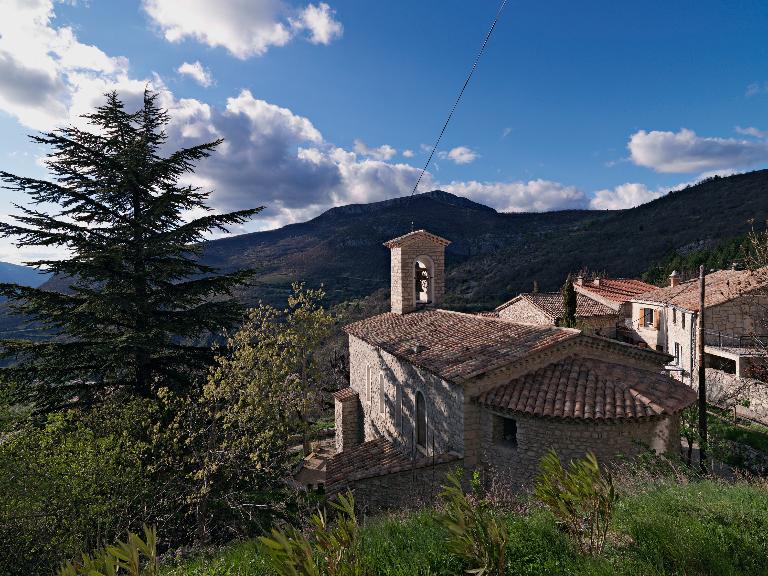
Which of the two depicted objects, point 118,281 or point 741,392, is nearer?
point 118,281

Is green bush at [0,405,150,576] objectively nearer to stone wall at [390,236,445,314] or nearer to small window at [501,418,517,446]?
small window at [501,418,517,446]

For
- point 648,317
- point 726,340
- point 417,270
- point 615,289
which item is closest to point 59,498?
point 417,270

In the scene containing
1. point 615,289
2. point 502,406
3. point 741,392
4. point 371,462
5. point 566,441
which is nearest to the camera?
point 566,441

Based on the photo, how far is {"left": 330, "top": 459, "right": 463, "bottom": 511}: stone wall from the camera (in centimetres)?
1073

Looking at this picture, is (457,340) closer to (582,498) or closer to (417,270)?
(417,270)

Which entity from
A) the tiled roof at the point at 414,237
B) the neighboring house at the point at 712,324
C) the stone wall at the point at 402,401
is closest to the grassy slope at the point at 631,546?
the stone wall at the point at 402,401

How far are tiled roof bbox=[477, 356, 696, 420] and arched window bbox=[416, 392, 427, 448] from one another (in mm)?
2766

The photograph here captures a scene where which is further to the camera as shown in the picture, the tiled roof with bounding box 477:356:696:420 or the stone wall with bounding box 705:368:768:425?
the stone wall with bounding box 705:368:768:425

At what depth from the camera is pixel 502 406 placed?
1005cm

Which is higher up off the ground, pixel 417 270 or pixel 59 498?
pixel 417 270

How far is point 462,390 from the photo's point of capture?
10609 mm

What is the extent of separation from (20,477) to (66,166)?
9863 millimetres

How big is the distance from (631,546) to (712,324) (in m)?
27.1

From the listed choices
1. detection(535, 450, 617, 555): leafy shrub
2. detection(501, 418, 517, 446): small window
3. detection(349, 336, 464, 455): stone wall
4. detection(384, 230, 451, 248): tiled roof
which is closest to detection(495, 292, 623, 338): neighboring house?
detection(384, 230, 451, 248): tiled roof
